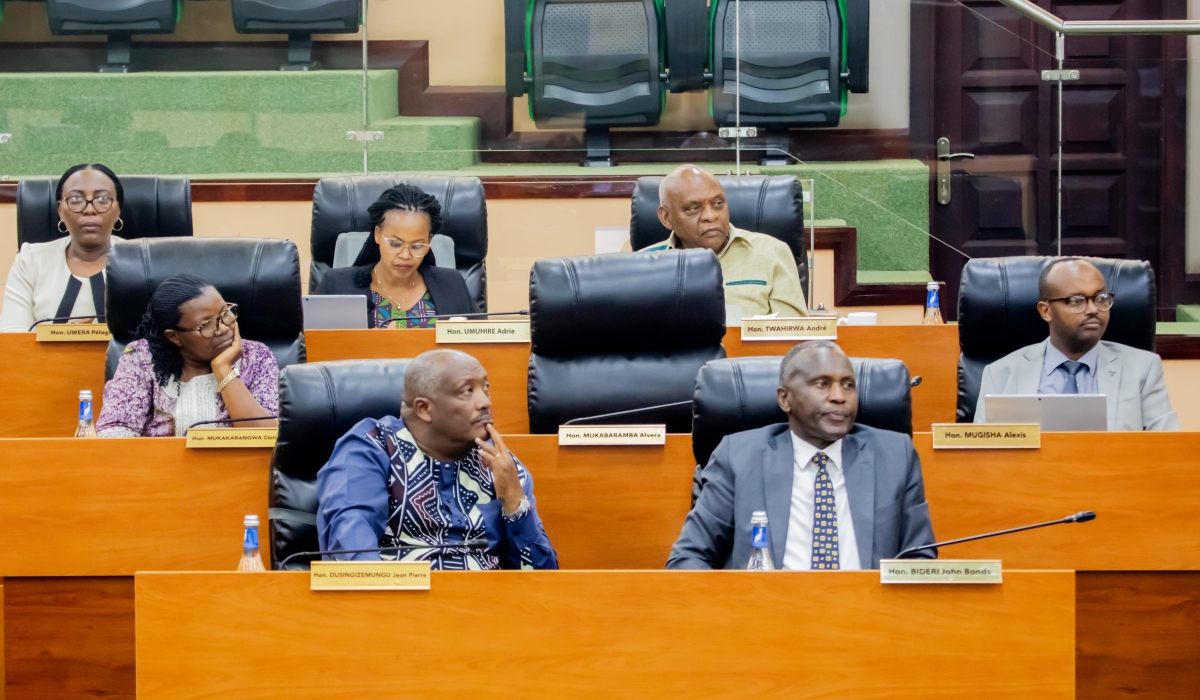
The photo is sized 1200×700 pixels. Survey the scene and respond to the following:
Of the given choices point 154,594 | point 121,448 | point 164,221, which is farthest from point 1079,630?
point 164,221

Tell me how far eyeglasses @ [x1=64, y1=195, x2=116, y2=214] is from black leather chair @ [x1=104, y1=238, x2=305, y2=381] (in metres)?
0.85

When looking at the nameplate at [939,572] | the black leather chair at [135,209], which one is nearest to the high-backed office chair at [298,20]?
the black leather chair at [135,209]

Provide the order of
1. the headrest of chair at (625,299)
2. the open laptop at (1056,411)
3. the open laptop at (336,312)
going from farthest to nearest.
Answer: the open laptop at (336,312) → the headrest of chair at (625,299) → the open laptop at (1056,411)

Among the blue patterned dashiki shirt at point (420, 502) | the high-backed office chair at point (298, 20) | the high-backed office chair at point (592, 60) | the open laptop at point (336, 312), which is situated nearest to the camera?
the blue patterned dashiki shirt at point (420, 502)

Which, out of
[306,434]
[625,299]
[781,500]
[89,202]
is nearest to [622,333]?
[625,299]

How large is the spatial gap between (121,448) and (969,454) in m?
1.73

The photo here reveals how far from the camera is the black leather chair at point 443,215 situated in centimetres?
426

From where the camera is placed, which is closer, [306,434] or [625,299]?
[306,434]

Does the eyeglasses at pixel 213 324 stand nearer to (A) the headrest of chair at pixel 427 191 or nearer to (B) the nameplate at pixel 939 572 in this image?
(A) the headrest of chair at pixel 427 191

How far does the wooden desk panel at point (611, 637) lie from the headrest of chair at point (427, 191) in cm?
228

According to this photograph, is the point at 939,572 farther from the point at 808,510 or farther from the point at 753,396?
the point at 753,396

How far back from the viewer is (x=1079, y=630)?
278cm

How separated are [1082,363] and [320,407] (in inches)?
73.3

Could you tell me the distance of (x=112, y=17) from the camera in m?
5.81
